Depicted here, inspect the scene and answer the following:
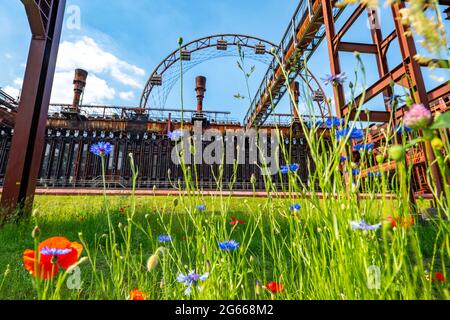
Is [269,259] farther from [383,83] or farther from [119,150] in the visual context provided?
[119,150]

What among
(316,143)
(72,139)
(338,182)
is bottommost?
(338,182)

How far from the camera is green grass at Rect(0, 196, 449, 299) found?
0.80 meters

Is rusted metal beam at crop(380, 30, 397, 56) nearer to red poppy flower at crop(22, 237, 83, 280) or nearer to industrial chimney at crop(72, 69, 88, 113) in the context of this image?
red poppy flower at crop(22, 237, 83, 280)

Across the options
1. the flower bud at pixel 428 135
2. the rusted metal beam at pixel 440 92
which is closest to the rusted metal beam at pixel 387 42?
the rusted metal beam at pixel 440 92

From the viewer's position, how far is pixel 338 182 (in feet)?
3.30

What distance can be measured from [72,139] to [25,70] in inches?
513

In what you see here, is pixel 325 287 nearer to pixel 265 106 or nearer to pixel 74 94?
pixel 265 106

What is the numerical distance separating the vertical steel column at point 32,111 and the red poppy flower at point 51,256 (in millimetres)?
3527

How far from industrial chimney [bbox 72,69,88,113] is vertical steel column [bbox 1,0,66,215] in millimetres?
14777

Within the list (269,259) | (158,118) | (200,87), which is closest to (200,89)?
(200,87)

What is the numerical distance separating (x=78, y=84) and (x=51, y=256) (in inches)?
793

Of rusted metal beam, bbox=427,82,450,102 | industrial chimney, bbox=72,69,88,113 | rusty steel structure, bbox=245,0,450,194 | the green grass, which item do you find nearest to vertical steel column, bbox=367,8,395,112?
rusty steel structure, bbox=245,0,450,194

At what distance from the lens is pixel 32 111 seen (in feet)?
12.2
